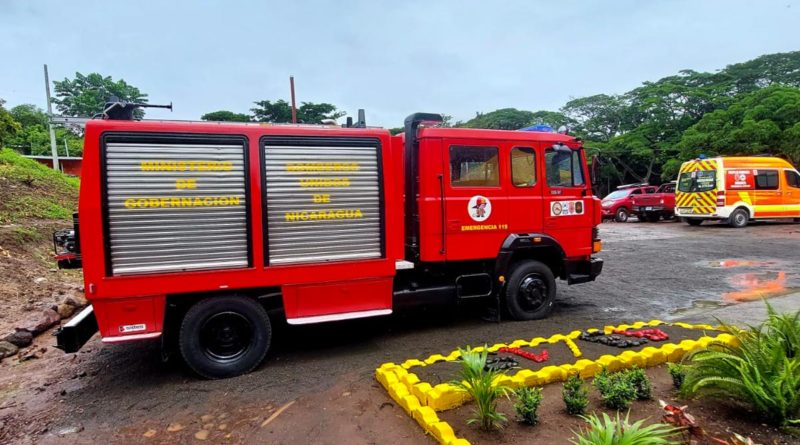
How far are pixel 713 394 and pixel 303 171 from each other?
3.87m

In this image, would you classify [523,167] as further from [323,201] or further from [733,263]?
[733,263]

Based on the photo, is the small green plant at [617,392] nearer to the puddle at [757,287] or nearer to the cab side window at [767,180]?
the puddle at [757,287]

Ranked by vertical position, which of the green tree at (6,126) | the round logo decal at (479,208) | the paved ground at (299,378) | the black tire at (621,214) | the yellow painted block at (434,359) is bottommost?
the paved ground at (299,378)

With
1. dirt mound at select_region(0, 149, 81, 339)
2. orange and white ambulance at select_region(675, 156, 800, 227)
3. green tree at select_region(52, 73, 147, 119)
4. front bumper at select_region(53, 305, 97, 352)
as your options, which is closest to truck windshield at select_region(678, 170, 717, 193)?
orange and white ambulance at select_region(675, 156, 800, 227)

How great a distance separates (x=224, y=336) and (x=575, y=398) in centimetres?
322

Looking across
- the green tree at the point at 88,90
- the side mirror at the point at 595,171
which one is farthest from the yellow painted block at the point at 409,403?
the green tree at the point at 88,90

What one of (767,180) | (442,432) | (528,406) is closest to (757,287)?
(528,406)

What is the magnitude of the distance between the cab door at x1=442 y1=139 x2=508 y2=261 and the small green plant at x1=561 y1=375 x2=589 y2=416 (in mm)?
2390

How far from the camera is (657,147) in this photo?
103ft

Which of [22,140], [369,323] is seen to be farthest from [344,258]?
[22,140]

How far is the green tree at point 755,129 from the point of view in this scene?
21.9 m

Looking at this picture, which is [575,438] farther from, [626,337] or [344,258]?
[344,258]

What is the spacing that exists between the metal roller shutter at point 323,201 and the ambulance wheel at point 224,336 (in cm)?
57

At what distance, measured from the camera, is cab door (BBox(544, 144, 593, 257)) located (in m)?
5.99
